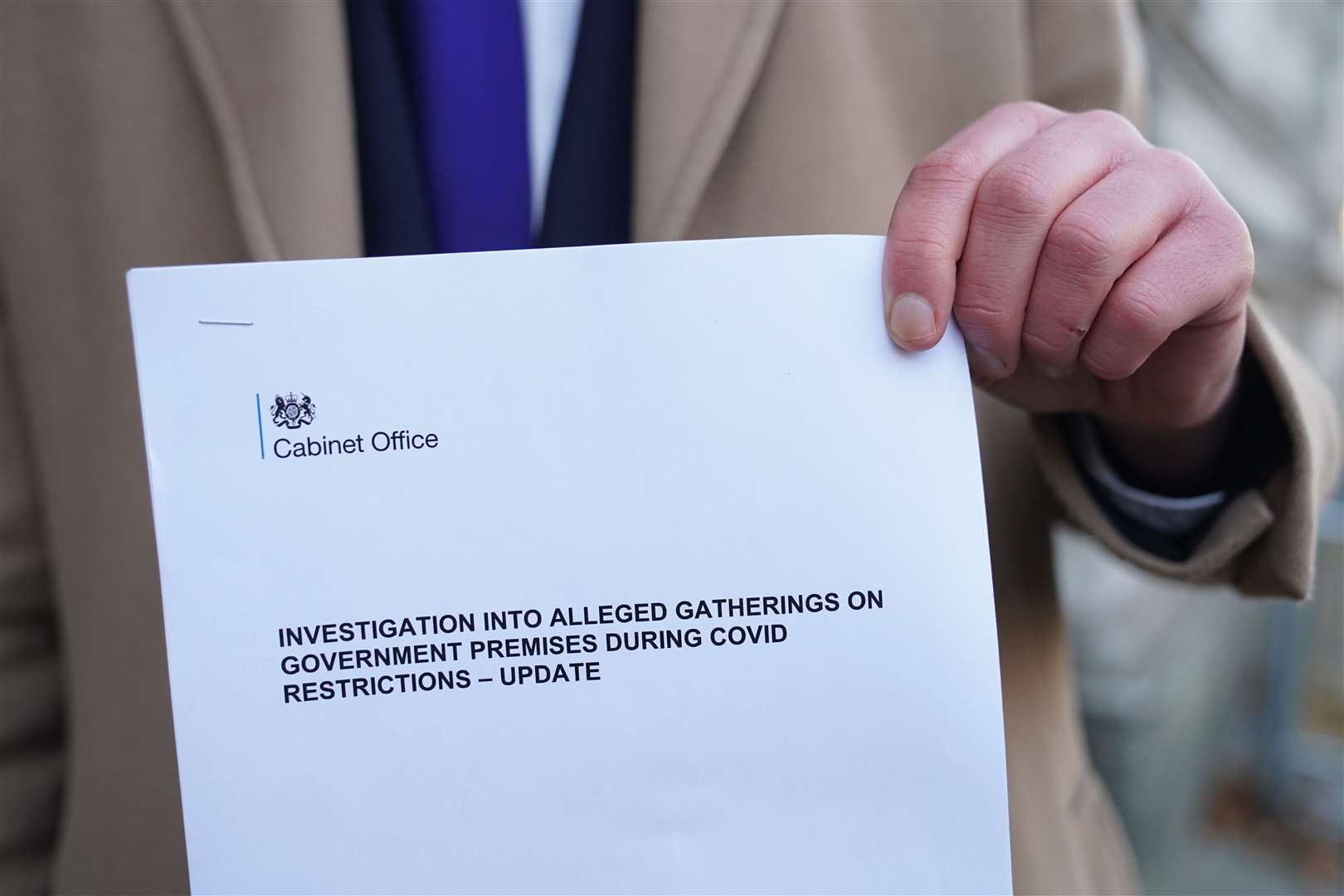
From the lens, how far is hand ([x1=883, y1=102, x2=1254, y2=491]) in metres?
0.61

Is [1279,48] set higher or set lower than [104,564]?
higher

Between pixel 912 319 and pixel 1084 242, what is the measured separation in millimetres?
129

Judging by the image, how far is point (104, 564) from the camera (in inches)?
32.9

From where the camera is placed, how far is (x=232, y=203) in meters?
0.81

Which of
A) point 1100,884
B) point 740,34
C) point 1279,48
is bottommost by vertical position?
point 1100,884

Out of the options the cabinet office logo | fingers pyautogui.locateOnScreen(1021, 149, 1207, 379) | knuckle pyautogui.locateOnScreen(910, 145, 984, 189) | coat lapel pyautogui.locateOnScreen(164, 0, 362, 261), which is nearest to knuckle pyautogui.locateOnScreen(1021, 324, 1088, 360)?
fingers pyautogui.locateOnScreen(1021, 149, 1207, 379)

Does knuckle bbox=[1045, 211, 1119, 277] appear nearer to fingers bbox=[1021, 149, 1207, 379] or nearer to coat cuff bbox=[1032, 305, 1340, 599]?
fingers bbox=[1021, 149, 1207, 379]

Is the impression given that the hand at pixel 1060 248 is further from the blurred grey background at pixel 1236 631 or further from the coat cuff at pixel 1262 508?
the blurred grey background at pixel 1236 631

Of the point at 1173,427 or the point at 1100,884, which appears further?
the point at 1100,884

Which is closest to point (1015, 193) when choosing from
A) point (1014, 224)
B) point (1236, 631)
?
point (1014, 224)

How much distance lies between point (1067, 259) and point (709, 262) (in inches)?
9.6

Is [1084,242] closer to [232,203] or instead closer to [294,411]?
[294,411]

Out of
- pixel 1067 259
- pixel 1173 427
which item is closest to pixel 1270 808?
pixel 1173 427

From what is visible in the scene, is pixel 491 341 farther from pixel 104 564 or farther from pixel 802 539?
pixel 104 564
